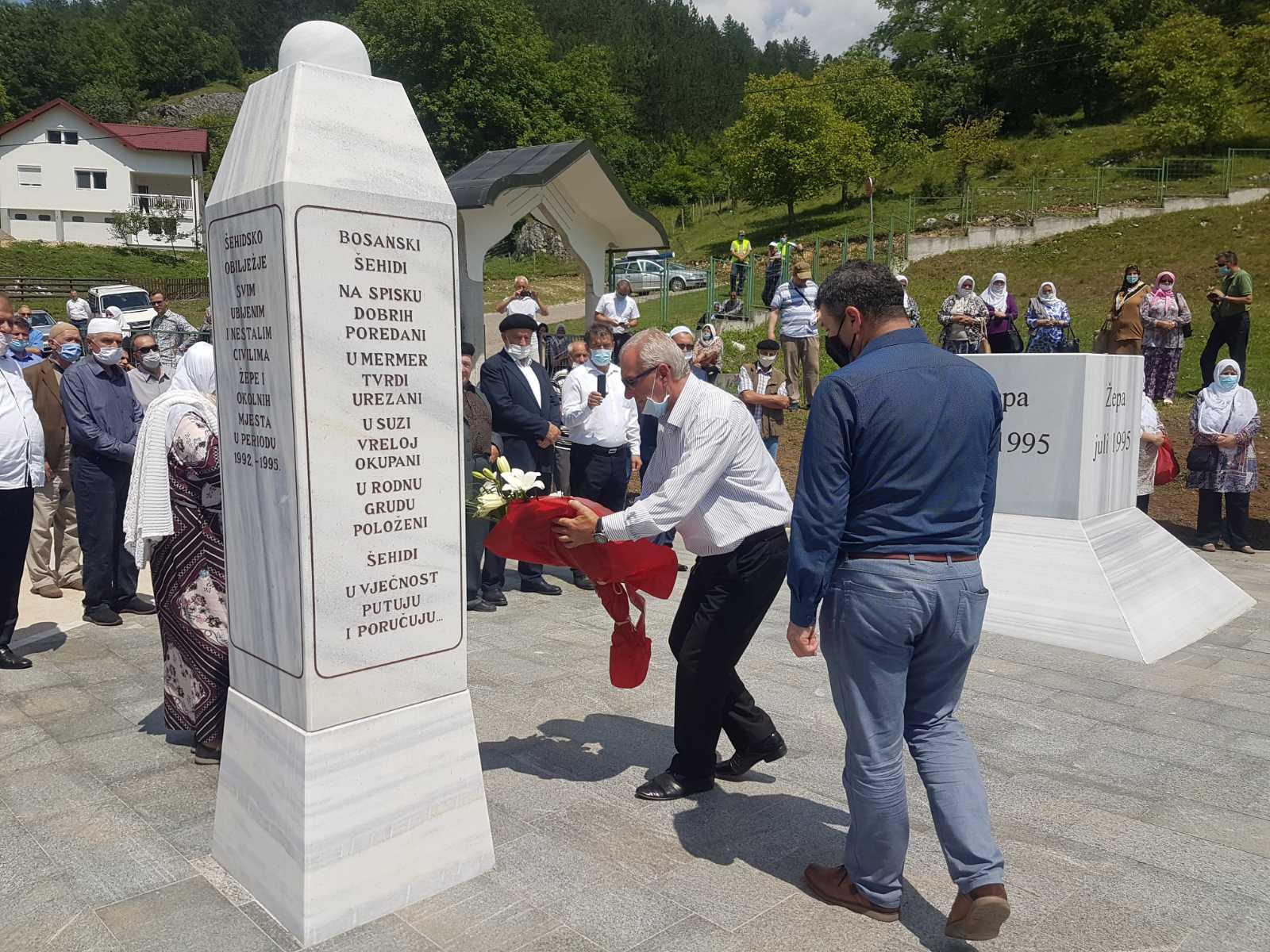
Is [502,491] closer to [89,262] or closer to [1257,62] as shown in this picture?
[1257,62]

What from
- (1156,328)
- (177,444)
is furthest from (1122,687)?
(1156,328)

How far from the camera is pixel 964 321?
49.6ft

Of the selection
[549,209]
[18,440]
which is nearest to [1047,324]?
[549,209]

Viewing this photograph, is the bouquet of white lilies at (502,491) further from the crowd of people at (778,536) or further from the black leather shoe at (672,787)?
the black leather shoe at (672,787)

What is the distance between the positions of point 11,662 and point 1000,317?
1446cm

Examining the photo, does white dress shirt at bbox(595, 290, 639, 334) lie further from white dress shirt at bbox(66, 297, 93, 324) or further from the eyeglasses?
white dress shirt at bbox(66, 297, 93, 324)

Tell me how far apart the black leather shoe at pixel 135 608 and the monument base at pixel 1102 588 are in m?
6.28

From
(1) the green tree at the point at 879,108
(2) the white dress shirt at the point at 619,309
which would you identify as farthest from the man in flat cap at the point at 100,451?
(1) the green tree at the point at 879,108

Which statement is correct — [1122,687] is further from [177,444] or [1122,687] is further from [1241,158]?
[1241,158]

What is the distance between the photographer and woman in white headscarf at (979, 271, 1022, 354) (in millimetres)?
15953

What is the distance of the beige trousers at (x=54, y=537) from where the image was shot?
8094mm

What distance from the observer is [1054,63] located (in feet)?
189

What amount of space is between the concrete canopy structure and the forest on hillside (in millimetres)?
30357

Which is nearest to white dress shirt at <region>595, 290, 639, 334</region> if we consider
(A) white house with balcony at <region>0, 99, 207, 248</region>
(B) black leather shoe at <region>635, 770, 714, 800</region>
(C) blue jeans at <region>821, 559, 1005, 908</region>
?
(B) black leather shoe at <region>635, 770, 714, 800</region>
